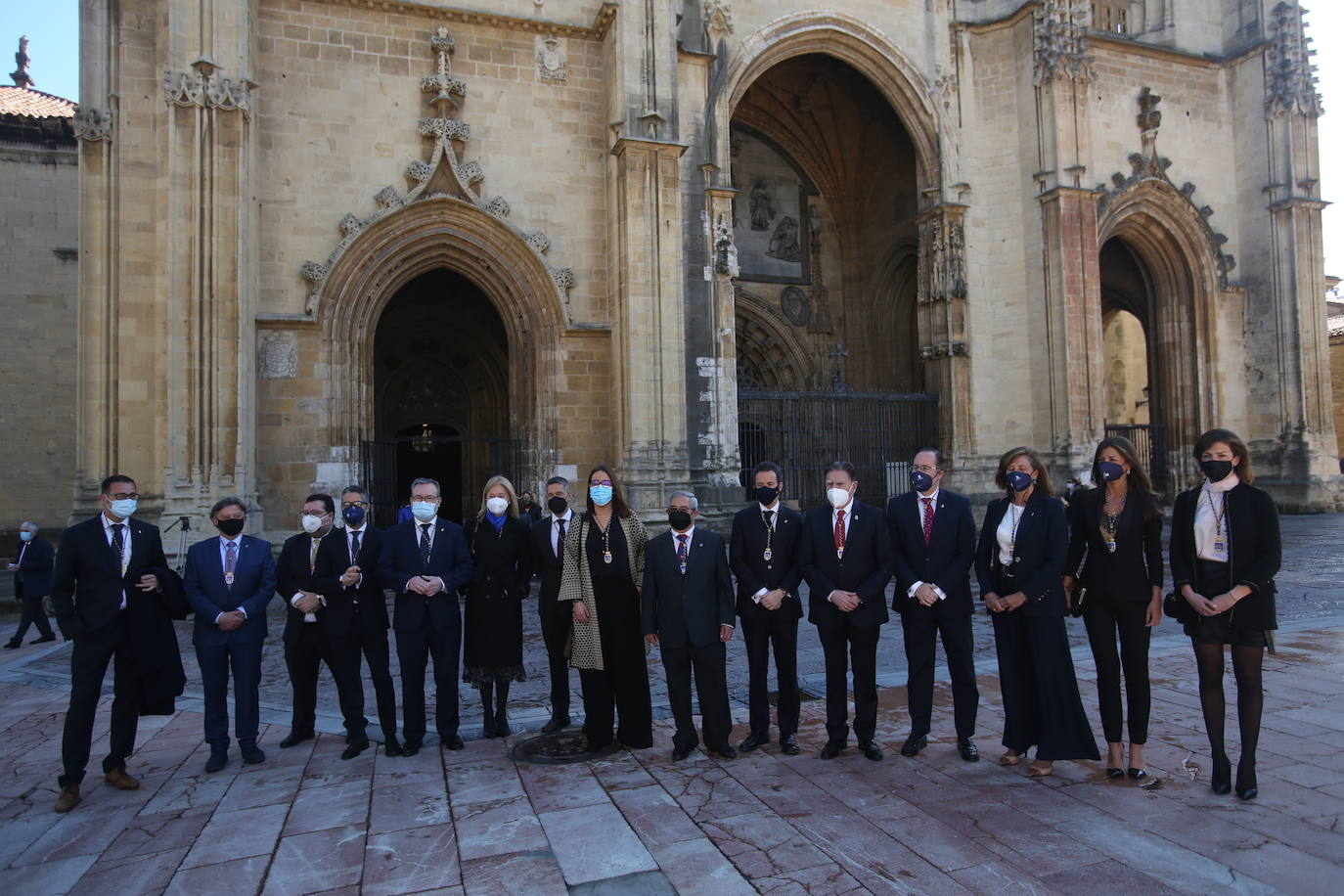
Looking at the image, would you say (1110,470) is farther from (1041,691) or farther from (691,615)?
(691,615)

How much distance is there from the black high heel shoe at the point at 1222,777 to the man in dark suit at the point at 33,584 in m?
10.4

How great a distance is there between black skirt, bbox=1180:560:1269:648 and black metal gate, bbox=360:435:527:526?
10857 mm

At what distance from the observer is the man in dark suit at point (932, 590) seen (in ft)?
16.3

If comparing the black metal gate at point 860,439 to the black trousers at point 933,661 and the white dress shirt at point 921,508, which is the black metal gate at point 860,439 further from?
the black trousers at point 933,661

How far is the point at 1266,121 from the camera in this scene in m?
18.6

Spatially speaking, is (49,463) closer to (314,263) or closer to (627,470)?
(314,263)

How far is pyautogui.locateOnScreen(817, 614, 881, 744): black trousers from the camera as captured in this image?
16.3ft

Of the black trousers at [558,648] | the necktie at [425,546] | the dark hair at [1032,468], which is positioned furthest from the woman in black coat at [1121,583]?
the necktie at [425,546]

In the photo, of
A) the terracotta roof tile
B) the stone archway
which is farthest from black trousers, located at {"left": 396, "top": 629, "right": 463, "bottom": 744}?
the terracotta roof tile

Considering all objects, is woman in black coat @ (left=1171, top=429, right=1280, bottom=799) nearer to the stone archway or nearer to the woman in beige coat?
the woman in beige coat

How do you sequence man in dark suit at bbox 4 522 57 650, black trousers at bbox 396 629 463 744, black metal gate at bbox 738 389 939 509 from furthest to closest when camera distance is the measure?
black metal gate at bbox 738 389 939 509 < man in dark suit at bbox 4 522 57 650 < black trousers at bbox 396 629 463 744

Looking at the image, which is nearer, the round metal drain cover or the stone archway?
the round metal drain cover

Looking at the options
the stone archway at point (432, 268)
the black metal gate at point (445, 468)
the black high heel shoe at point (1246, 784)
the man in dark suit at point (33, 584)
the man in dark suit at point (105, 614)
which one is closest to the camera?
the black high heel shoe at point (1246, 784)

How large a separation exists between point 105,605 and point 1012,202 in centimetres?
1681
